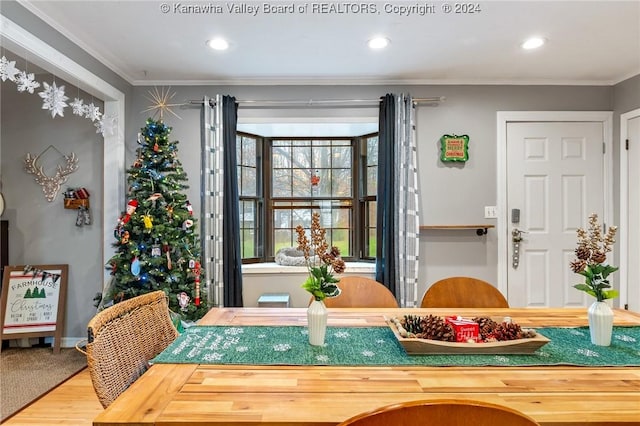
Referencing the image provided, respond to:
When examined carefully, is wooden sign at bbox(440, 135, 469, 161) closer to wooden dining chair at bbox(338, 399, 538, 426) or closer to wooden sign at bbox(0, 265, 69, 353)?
wooden dining chair at bbox(338, 399, 538, 426)

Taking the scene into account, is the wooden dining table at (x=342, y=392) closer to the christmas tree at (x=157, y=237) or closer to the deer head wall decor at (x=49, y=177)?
the christmas tree at (x=157, y=237)

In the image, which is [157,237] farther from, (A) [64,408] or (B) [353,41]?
(B) [353,41]

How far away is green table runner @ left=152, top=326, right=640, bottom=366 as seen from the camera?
114 cm

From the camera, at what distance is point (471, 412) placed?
67cm

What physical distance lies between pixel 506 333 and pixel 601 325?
34 centimetres

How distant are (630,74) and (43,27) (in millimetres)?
4374

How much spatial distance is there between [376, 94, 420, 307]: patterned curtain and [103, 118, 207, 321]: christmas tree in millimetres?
1567

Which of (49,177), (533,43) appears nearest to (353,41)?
(533,43)

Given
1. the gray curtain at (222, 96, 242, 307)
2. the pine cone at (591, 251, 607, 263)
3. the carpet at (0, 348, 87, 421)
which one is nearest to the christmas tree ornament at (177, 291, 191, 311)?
the gray curtain at (222, 96, 242, 307)

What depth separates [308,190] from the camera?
3.90 m

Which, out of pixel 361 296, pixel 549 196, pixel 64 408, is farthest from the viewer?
pixel 549 196

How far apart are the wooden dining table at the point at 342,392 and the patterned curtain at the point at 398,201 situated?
213 cm

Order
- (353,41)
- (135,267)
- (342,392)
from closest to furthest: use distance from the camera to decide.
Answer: (342,392), (353,41), (135,267)

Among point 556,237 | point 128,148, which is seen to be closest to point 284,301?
point 128,148
